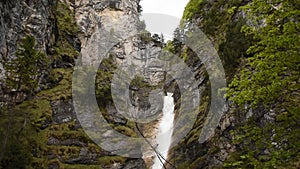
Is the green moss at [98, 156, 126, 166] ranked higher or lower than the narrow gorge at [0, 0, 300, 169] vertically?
lower

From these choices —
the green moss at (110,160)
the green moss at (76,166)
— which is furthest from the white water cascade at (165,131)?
the green moss at (76,166)

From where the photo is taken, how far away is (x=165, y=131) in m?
34.9

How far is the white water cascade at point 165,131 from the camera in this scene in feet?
98.9

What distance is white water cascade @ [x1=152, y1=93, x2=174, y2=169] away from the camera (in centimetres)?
3014

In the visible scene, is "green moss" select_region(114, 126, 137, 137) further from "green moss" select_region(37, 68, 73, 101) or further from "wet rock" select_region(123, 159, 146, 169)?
"green moss" select_region(37, 68, 73, 101)

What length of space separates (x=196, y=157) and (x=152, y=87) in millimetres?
28713

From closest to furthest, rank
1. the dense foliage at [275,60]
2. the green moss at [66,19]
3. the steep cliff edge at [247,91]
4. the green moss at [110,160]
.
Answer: the dense foliage at [275,60] → the steep cliff edge at [247,91] → the green moss at [110,160] → the green moss at [66,19]

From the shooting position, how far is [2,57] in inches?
1072

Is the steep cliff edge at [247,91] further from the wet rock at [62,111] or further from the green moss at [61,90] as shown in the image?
the green moss at [61,90]

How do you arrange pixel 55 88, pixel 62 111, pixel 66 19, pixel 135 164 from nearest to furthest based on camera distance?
pixel 135 164, pixel 62 111, pixel 55 88, pixel 66 19

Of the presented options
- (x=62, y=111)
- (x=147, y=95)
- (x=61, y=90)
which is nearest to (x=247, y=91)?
(x=62, y=111)

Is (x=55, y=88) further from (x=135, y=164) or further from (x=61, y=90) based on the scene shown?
(x=135, y=164)

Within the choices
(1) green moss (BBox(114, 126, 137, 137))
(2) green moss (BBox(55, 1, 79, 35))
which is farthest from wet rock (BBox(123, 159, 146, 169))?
(2) green moss (BBox(55, 1, 79, 35))

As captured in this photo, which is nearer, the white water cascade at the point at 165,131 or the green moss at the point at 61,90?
the white water cascade at the point at 165,131
